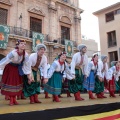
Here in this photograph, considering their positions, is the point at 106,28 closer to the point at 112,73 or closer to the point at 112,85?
the point at 112,73

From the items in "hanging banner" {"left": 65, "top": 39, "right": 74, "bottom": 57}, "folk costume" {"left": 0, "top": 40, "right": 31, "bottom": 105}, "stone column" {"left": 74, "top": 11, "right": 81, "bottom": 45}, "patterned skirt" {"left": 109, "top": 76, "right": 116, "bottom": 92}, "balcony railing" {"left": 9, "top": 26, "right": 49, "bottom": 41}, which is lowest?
"patterned skirt" {"left": 109, "top": 76, "right": 116, "bottom": 92}

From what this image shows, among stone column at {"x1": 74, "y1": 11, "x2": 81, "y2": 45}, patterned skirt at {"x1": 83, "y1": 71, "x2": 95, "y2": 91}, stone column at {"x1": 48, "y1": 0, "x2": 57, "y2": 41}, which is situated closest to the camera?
patterned skirt at {"x1": 83, "y1": 71, "x2": 95, "y2": 91}

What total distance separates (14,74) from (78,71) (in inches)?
68.1

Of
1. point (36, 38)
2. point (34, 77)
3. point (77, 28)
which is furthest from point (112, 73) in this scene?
point (77, 28)

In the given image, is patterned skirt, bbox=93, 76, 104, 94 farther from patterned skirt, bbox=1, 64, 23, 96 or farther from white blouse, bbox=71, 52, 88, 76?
patterned skirt, bbox=1, 64, 23, 96

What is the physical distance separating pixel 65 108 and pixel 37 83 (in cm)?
131

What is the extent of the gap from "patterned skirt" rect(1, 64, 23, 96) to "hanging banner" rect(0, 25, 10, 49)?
7.92 m

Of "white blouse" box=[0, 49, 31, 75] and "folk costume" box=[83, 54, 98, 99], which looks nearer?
"white blouse" box=[0, 49, 31, 75]

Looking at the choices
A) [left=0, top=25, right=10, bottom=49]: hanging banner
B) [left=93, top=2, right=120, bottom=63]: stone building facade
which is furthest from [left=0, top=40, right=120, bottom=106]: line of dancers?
[left=93, top=2, right=120, bottom=63]: stone building facade

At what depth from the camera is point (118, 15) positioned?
20609 mm

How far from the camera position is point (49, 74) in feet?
14.2

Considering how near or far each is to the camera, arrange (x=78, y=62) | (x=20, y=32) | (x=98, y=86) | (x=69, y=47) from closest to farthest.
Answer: (x=78, y=62)
(x=98, y=86)
(x=20, y=32)
(x=69, y=47)

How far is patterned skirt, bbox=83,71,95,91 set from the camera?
5089mm

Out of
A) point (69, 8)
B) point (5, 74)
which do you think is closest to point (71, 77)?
point (5, 74)
